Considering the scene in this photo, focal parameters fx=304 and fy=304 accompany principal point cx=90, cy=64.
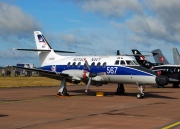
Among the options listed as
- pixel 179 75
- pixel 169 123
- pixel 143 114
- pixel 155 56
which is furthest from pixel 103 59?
pixel 155 56

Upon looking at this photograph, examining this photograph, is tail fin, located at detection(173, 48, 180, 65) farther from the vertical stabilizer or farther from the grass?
the vertical stabilizer

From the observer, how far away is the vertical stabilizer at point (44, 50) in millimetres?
28406

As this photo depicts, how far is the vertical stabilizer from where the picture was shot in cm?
2841

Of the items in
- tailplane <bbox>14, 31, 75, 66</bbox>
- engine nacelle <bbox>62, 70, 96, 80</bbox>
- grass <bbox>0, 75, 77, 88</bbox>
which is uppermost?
tailplane <bbox>14, 31, 75, 66</bbox>

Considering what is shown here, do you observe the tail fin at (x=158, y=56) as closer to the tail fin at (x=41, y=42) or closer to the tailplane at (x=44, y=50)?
the tailplane at (x=44, y=50)

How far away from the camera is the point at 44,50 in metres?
28.4

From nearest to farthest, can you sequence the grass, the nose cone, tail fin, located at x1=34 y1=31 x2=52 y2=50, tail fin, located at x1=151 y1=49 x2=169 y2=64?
the nose cone → tail fin, located at x1=34 y1=31 x2=52 y2=50 → the grass → tail fin, located at x1=151 y1=49 x2=169 y2=64

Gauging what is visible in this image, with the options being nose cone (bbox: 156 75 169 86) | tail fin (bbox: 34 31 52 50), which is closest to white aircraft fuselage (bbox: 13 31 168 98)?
nose cone (bbox: 156 75 169 86)

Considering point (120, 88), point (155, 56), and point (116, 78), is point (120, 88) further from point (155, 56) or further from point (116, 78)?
point (155, 56)

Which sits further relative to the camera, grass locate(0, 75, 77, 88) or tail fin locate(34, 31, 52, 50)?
grass locate(0, 75, 77, 88)

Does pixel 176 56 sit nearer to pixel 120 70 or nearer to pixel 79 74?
pixel 120 70

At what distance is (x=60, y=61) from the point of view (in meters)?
27.0

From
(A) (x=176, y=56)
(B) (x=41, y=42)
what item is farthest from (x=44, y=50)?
(A) (x=176, y=56)

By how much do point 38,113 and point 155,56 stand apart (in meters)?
42.4
